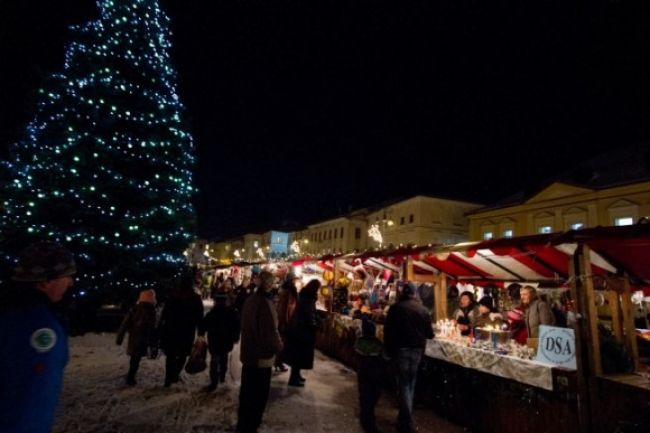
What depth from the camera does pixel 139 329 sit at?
22.9 feet

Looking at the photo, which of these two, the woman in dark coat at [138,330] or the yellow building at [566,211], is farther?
the yellow building at [566,211]

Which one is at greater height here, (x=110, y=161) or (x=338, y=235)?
(x=338, y=235)

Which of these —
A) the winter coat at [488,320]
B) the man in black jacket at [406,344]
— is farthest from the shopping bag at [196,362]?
the winter coat at [488,320]

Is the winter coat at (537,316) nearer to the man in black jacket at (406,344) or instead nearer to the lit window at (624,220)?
the man in black jacket at (406,344)

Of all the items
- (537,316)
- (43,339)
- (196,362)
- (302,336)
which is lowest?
(196,362)

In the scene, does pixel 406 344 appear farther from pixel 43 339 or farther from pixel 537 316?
pixel 43 339

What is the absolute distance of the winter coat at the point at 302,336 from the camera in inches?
297

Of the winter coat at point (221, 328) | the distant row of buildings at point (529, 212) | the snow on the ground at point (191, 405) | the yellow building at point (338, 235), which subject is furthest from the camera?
the yellow building at point (338, 235)

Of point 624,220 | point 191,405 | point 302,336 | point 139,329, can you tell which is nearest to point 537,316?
point 302,336

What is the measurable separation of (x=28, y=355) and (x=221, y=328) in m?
5.34

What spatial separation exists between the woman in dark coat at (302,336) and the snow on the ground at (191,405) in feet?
1.33

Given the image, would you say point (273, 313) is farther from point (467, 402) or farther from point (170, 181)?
point (170, 181)

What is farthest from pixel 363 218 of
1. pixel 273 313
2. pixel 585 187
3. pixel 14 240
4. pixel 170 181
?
pixel 273 313

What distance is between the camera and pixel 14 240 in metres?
10.3
